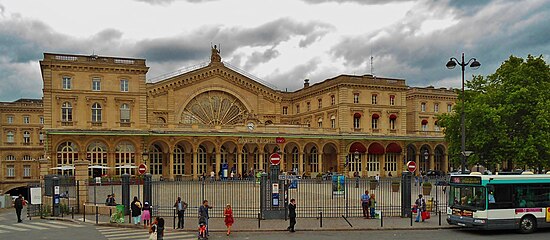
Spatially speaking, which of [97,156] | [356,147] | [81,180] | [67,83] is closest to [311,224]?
[81,180]

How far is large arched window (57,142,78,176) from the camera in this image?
52.8 metres

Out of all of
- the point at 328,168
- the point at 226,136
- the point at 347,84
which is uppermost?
the point at 347,84

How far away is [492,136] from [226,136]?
27996 millimetres

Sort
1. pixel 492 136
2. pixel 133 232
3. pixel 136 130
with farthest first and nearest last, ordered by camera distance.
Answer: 1. pixel 136 130
2. pixel 492 136
3. pixel 133 232

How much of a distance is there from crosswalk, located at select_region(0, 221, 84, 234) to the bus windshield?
1781cm

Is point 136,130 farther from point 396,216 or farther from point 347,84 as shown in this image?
point 396,216

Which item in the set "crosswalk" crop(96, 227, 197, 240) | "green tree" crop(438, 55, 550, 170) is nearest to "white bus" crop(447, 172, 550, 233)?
"crosswalk" crop(96, 227, 197, 240)

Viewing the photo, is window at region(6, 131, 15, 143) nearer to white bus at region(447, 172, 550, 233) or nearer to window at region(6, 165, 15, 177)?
window at region(6, 165, 15, 177)

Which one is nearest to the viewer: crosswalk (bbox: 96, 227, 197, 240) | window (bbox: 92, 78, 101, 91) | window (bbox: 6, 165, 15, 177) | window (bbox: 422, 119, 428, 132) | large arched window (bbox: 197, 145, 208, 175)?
crosswalk (bbox: 96, 227, 197, 240)

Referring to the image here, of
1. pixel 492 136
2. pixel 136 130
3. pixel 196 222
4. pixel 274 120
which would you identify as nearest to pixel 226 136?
pixel 136 130

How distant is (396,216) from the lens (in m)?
28.3

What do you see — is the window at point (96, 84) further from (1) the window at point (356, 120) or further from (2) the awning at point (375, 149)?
(2) the awning at point (375, 149)

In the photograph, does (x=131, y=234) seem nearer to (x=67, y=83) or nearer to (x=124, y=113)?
(x=124, y=113)

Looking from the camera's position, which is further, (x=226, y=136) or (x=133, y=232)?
(x=226, y=136)
